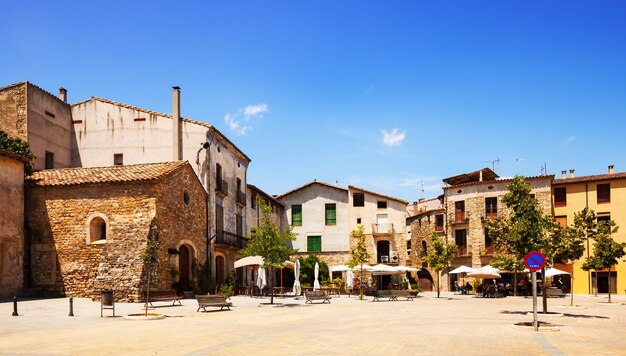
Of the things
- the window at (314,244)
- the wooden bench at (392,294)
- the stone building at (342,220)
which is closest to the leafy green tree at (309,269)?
the window at (314,244)

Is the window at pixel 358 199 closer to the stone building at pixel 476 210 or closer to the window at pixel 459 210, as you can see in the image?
the stone building at pixel 476 210

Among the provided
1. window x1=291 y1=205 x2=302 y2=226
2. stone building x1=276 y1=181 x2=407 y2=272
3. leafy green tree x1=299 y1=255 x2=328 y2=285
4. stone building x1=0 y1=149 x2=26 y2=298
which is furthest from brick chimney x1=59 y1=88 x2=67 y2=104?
window x1=291 y1=205 x2=302 y2=226

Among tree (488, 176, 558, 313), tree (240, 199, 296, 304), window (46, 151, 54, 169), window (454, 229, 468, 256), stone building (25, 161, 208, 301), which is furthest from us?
window (454, 229, 468, 256)

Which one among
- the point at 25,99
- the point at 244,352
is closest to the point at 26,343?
the point at 244,352

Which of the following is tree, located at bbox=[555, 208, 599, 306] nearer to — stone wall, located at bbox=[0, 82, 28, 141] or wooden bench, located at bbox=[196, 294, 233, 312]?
wooden bench, located at bbox=[196, 294, 233, 312]

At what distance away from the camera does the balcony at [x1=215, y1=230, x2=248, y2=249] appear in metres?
36.7

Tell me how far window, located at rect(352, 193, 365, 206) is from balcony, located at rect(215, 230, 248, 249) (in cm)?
1446

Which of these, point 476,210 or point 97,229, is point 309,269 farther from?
point 97,229

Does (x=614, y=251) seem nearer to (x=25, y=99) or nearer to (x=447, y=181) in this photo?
(x=447, y=181)

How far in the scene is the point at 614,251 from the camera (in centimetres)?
3088

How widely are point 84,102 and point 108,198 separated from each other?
435 inches

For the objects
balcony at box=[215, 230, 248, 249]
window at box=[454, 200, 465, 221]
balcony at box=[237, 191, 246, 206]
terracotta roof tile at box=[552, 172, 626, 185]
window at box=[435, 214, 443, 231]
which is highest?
terracotta roof tile at box=[552, 172, 626, 185]

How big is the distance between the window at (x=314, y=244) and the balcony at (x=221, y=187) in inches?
670

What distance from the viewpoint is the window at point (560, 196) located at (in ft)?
163
